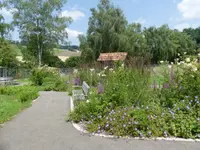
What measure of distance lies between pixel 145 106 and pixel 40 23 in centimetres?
3061

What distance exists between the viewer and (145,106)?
15.6ft

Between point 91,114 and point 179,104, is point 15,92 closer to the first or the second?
point 91,114

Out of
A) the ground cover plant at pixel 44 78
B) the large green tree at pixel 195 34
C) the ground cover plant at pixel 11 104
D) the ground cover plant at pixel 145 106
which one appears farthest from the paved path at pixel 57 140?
the large green tree at pixel 195 34

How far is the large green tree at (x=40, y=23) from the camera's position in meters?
30.6

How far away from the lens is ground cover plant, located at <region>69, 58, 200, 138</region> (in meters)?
4.11

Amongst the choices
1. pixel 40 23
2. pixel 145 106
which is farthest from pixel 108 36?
pixel 145 106

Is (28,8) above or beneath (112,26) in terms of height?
above

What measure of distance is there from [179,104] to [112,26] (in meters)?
25.8

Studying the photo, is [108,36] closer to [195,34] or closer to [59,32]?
[59,32]

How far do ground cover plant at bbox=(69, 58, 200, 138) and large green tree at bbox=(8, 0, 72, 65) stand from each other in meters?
27.9

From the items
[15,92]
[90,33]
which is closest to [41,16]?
[90,33]

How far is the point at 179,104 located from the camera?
4.64 meters

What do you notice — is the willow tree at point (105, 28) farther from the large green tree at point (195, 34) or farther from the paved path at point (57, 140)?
the large green tree at point (195, 34)

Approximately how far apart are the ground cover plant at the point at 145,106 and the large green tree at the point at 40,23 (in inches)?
1100
